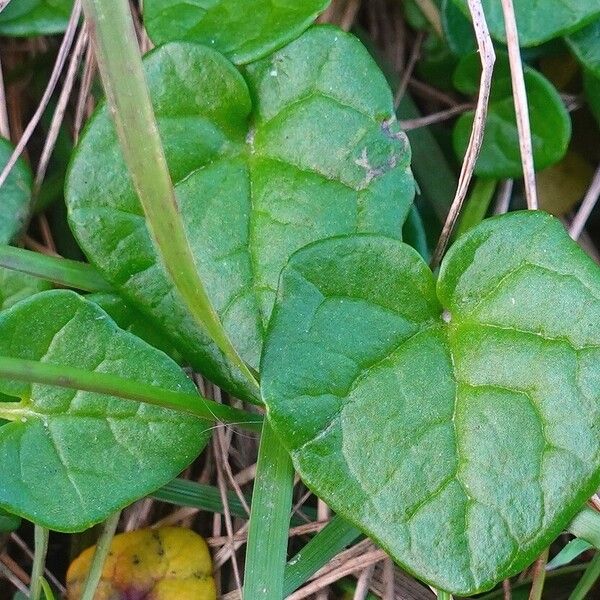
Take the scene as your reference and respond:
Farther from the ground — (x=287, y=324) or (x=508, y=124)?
(x=508, y=124)

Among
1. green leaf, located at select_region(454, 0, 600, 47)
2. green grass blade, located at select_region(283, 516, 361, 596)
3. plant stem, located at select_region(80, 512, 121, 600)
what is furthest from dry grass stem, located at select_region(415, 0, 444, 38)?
plant stem, located at select_region(80, 512, 121, 600)

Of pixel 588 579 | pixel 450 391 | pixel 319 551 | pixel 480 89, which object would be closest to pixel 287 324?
pixel 450 391

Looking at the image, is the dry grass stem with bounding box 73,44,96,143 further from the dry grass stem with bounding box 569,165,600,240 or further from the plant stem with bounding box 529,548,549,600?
the plant stem with bounding box 529,548,549,600

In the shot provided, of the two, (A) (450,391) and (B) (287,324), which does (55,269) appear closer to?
(B) (287,324)

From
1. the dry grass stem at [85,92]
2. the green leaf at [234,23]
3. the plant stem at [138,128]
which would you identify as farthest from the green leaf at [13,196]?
the plant stem at [138,128]

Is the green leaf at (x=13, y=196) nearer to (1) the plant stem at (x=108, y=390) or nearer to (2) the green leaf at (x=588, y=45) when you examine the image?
(1) the plant stem at (x=108, y=390)

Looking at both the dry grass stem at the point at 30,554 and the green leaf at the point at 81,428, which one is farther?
the dry grass stem at the point at 30,554
